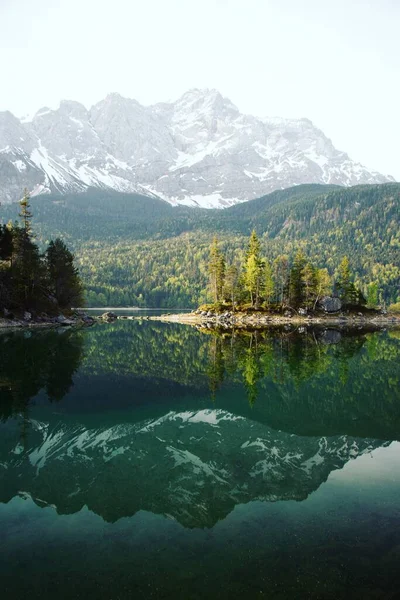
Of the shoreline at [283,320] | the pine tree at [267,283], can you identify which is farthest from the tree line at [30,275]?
the pine tree at [267,283]

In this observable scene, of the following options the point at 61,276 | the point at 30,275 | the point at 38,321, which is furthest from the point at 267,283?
the point at 30,275

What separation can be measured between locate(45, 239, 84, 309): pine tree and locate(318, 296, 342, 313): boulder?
233 ft

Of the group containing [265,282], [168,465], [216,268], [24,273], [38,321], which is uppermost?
[216,268]

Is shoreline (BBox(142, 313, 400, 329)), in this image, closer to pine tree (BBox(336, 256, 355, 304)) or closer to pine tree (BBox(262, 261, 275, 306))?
pine tree (BBox(336, 256, 355, 304))

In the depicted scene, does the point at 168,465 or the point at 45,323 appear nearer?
the point at 168,465

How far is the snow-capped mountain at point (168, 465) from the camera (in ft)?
48.8

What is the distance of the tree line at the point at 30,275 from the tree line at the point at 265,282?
4093cm

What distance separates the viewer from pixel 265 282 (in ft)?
395

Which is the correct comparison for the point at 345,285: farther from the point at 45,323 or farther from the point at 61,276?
the point at 45,323

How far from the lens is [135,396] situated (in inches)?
1234

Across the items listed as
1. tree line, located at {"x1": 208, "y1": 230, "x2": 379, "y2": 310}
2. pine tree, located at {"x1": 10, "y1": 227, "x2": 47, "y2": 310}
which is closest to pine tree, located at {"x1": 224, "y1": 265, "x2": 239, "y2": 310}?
tree line, located at {"x1": 208, "y1": 230, "x2": 379, "y2": 310}

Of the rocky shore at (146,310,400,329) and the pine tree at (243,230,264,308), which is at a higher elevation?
the pine tree at (243,230,264,308)

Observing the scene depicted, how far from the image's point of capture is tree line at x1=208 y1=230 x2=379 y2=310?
11700 cm

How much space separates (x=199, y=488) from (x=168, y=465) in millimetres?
2688
